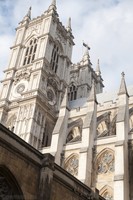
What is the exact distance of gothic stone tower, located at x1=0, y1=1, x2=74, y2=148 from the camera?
3378 cm

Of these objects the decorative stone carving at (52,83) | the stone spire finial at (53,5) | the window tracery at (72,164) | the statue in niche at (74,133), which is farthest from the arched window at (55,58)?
the window tracery at (72,164)

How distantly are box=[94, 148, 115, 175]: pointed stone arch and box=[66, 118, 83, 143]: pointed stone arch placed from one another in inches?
228

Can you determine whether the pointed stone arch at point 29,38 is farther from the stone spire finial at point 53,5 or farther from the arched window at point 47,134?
the arched window at point 47,134

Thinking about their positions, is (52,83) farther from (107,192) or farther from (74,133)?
(107,192)

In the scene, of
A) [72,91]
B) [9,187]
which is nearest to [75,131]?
[72,91]

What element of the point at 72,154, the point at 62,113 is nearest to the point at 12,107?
the point at 62,113

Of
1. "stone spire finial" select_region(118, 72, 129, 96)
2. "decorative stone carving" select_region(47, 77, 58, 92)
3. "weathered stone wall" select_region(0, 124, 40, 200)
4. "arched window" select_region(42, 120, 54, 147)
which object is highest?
"decorative stone carving" select_region(47, 77, 58, 92)

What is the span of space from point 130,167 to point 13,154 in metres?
16.2

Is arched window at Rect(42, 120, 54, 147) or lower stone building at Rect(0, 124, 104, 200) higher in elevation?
arched window at Rect(42, 120, 54, 147)

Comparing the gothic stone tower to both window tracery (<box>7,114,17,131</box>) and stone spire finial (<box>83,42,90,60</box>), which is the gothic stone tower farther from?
stone spire finial (<box>83,42,90,60</box>)

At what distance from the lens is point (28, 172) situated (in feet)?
34.6

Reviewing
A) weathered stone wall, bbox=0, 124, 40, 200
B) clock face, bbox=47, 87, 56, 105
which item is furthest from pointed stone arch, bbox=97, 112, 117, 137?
weathered stone wall, bbox=0, 124, 40, 200

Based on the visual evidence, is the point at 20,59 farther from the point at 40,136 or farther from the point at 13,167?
the point at 13,167

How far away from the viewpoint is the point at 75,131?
115ft
